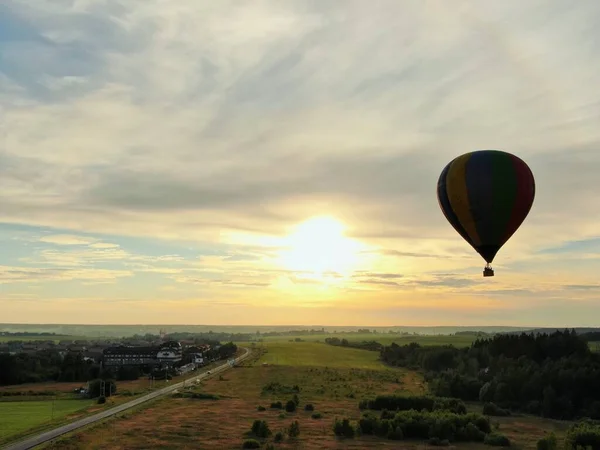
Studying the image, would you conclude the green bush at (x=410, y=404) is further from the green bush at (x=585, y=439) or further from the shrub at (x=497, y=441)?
the green bush at (x=585, y=439)

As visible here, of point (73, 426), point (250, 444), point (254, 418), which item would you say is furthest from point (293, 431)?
point (73, 426)

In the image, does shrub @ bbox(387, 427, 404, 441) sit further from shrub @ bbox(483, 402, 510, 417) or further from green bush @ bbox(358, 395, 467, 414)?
shrub @ bbox(483, 402, 510, 417)

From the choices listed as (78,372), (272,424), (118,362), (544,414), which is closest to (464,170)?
(272,424)

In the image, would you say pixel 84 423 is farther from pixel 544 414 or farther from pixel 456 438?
pixel 544 414

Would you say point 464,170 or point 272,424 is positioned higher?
point 464,170

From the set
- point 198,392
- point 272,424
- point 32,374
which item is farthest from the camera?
point 32,374

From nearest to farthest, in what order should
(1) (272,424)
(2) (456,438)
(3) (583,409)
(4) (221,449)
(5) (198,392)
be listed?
(4) (221,449) → (2) (456,438) → (1) (272,424) → (3) (583,409) → (5) (198,392)

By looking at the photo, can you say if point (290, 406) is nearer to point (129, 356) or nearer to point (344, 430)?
point (344, 430)
